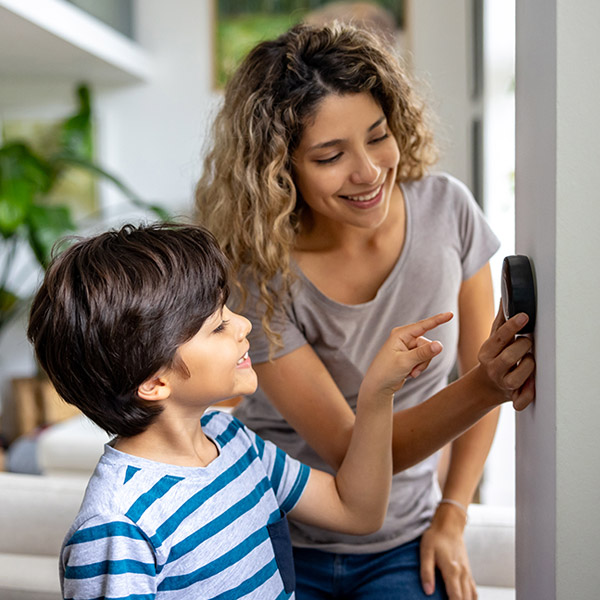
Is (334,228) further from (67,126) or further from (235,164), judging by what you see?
(67,126)

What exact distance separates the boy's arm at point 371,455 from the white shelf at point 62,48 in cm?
274

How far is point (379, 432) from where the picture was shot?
1.12m

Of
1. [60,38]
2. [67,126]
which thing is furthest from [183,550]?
[67,126]

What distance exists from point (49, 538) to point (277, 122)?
1006 mm

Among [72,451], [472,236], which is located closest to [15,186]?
[72,451]

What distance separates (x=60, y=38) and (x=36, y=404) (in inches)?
79.6

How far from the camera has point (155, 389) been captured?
982 mm

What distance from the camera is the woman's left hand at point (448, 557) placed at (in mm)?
1304

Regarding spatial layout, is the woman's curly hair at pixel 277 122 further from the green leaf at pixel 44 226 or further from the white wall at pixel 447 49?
the white wall at pixel 447 49

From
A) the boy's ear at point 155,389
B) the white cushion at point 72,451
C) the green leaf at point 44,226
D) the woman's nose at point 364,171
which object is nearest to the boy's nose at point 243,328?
the boy's ear at point 155,389

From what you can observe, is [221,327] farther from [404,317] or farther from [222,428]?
[404,317]

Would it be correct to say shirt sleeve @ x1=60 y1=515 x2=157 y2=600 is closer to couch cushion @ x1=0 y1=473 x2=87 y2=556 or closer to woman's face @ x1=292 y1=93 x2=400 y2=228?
woman's face @ x1=292 y1=93 x2=400 y2=228

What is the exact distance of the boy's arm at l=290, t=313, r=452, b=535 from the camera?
104 centimetres

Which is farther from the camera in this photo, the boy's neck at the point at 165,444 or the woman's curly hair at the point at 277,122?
the woman's curly hair at the point at 277,122
